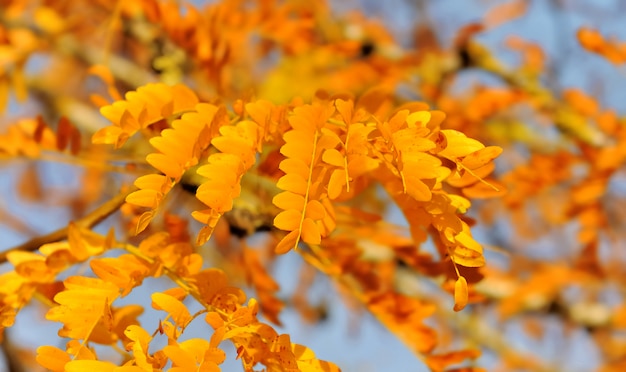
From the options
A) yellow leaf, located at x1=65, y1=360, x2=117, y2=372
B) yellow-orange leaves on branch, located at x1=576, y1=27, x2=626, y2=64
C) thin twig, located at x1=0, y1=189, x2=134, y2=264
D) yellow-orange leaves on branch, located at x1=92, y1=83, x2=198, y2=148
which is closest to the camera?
yellow leaf, located at x1=65, y1=360, x2=117, y2=372

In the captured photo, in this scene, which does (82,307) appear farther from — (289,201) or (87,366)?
(289,201)

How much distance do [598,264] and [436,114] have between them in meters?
1.55

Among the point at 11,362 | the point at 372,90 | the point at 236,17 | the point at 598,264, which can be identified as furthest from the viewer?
the point at 598,264

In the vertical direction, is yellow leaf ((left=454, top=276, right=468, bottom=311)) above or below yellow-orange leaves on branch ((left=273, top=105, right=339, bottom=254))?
below

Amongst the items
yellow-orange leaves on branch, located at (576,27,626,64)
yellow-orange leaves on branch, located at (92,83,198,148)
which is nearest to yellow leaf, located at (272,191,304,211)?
yellow-orange leaves on branch, located at (92,83,198,148)

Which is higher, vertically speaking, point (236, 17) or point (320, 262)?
point (236, 17)

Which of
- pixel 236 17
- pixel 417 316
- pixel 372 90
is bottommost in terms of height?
pixel 417 316

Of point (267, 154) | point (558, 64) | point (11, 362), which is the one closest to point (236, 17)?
point (267, 154)

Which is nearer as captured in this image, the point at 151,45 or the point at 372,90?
the point at 372,90

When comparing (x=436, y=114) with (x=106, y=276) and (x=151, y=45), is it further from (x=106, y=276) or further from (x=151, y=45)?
(x=151, y=45)

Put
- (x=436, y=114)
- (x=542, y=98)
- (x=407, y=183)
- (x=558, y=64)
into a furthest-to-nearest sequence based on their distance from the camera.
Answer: (x=558, y=64)
(x=542, y=98)
(x=436, y=114)
(x=407, y=183)

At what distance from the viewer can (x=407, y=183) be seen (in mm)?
749

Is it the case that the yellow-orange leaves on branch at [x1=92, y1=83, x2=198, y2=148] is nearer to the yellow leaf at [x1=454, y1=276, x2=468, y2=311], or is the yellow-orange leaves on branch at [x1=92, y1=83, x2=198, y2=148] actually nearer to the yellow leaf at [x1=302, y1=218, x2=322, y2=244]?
the yellow leaf at [x1=302, y1=218, x2=322, y2=244]

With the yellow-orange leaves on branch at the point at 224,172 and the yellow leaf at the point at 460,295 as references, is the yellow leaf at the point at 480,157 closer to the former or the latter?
the yellow leaf at the point at 460,295
